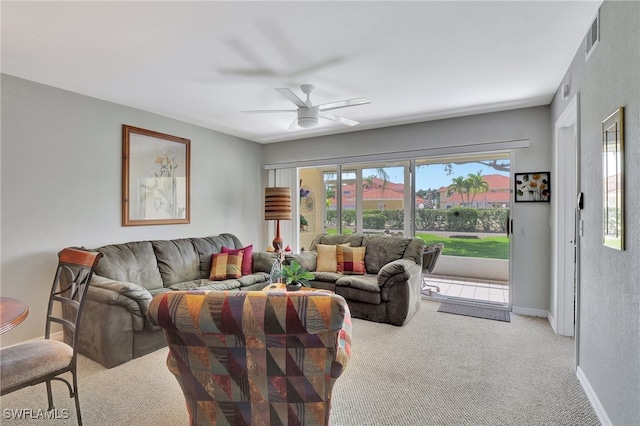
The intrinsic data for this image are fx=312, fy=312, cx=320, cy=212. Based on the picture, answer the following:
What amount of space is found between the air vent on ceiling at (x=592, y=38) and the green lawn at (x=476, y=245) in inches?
122

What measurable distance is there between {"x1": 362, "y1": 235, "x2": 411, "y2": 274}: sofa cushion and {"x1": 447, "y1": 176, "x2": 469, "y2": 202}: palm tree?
3.91 ft

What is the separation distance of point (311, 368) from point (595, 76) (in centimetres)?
254

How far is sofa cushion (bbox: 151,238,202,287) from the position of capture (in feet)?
12.2

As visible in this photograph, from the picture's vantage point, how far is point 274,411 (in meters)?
1.31

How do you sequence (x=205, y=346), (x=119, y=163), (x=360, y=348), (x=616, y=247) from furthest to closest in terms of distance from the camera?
(x=119, y=163) < (x=360, y=348) < (x=616, y=247) < (x=205, y=346)

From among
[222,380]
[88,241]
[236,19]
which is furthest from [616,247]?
[88,241]

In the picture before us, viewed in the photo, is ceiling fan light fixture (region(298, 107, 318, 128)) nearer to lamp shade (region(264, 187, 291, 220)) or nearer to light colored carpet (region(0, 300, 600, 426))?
lamp shade (region(264, 187, 291, 220))

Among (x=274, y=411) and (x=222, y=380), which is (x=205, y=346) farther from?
(x=274, y=411)

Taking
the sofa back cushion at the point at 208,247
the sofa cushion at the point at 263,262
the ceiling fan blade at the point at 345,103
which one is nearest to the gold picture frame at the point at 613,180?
the ceiling fan blade at the point at 345,103

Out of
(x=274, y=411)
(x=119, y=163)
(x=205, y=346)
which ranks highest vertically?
(x=119, y=163)

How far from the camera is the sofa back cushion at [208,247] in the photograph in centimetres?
410

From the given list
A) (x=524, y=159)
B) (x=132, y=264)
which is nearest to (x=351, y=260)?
(x=524, y=159)

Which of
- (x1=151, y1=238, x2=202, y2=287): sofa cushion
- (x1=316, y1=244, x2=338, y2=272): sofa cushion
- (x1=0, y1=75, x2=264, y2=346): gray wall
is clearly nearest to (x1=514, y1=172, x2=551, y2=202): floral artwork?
(x1=316, y1=244, x2=338, y2=272): sofa cushion

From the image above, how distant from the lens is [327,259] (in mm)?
4391
